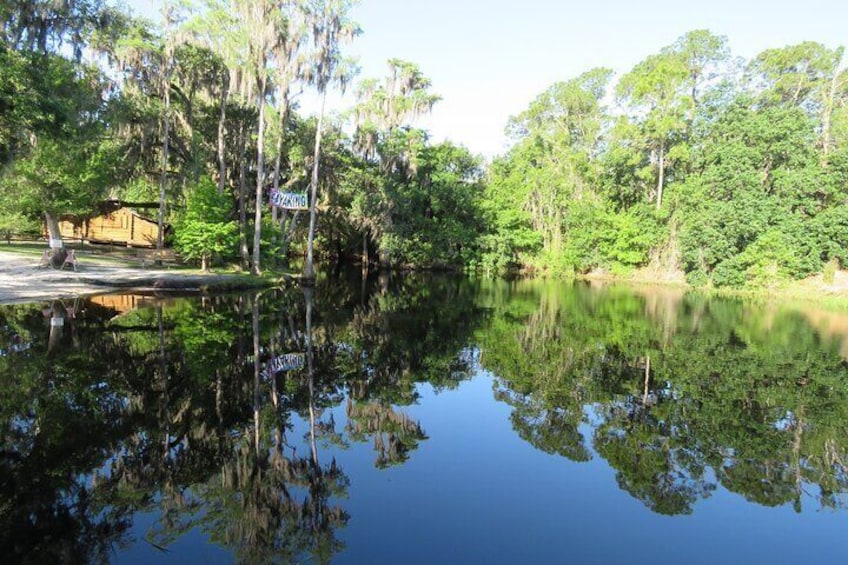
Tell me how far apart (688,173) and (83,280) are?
42923 mm

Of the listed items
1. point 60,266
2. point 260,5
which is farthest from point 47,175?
point 260,5

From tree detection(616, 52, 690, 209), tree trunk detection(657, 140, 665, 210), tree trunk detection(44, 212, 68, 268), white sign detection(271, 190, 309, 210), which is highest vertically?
tree detection(616, 52, 690, 209)

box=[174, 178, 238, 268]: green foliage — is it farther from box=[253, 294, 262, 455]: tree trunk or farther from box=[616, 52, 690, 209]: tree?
box=[616, 52, 690, 209]: tree

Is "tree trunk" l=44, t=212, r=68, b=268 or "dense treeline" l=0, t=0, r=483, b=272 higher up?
"dense treeline" l=0, t=0, r=483, b=272

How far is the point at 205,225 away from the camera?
938 inches

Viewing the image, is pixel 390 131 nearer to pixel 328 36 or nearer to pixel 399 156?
pixel 399 156

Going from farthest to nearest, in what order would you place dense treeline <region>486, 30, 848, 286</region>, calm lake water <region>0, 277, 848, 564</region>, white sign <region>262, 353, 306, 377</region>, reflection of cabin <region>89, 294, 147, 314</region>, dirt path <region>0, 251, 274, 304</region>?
dense treeline <region>486, 30, 848, 286</region>, dirt path <region>0, 251, 274, 304</region>, reflection of cabin <region>89, 294, 147, 314</region>, white sign <region>262, 353, 306, 377</region>, calm lake water <region>0, 277, 848, 564</region>

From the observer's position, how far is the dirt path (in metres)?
17.5

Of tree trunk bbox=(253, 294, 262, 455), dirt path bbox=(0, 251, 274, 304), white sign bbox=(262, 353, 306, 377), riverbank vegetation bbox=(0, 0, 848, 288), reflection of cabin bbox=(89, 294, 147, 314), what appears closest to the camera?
tree trunk bbox=(253, 294, 262, 455)

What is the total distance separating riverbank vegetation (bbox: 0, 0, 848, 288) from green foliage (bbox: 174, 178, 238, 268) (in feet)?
0.34

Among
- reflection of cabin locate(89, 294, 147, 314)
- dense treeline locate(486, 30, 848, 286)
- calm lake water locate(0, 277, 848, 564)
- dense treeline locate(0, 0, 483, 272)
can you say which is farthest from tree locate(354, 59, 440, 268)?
calm lake water locate(0, 277, 848, 564)

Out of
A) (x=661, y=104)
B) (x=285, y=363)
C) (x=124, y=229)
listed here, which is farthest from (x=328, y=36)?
(x=661, y=104)

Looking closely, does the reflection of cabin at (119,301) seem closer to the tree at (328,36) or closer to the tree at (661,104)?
the tree at (328,36)

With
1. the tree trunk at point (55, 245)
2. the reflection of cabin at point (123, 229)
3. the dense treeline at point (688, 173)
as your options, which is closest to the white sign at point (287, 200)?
the tree trunk at point (55, 245)
